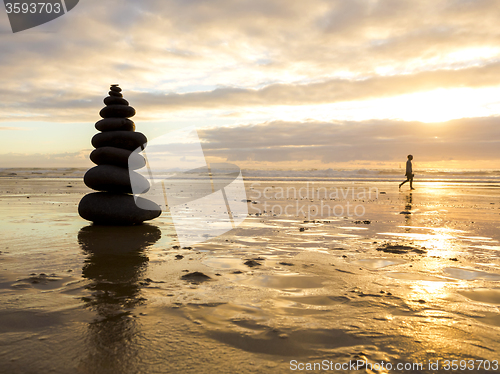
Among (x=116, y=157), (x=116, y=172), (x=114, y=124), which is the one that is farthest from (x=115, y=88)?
(x=116, y=172)

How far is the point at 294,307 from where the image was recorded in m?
3.13

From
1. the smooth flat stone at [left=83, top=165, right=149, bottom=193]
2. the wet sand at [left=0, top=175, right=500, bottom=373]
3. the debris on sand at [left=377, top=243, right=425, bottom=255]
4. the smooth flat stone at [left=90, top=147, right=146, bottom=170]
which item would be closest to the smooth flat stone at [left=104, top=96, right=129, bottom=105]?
the smooth flat stone at [left=90, top=147, right=146, bottom=170]

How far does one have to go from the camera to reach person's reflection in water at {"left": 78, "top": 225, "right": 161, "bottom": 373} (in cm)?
221

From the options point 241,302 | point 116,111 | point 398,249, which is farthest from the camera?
point 116,111

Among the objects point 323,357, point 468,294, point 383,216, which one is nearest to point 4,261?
point 323,357

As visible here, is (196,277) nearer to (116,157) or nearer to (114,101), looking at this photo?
(116,157)

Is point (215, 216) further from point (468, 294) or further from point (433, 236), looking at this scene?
point (468, 294)

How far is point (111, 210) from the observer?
805 cm

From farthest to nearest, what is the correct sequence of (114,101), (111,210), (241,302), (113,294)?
(114,101), (111,210), (113,294), (241,302)

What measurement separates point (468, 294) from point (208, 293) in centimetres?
270

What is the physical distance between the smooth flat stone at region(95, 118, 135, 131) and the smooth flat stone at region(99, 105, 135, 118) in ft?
0.72

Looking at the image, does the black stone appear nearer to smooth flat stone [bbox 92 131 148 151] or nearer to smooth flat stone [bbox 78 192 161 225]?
smooth flat stone [bbox 92 131 148 151]

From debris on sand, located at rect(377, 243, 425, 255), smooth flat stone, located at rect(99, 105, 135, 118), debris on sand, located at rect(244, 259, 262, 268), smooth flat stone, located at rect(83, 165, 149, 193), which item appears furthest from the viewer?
smooth flat stone, located at rect(99, 105, 135, 118)

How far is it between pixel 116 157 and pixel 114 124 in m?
0.91
